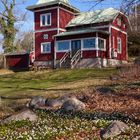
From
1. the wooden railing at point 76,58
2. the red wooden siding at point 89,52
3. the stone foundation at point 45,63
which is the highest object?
the red wooden siding at point 89,52

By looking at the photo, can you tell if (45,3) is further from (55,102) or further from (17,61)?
(55,102)

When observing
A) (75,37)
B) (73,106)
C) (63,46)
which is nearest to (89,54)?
(75,37)

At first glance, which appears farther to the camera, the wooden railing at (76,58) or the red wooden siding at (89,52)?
the red wooden siding at (89,52)

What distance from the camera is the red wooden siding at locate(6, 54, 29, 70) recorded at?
59.1 meters

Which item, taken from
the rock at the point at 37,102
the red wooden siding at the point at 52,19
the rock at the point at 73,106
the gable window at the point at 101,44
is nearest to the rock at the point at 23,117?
the rock at the point at 73,106

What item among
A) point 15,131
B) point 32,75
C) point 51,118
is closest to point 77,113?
point 51,118

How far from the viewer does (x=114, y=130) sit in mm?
10578

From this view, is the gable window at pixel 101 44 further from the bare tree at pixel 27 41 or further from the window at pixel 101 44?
the bare tree at pixel 27 41

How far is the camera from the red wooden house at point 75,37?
4516cm

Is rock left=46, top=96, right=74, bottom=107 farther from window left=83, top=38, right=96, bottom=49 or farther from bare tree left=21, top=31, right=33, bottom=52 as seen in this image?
bare tree left=21, top=31, right=33, bottom=52

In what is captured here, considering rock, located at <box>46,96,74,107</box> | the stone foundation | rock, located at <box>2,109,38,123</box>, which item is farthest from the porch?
rock, located at <box>2,109,38,123</box>

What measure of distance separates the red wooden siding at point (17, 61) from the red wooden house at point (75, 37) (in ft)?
24.6

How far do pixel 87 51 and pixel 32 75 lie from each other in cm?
816

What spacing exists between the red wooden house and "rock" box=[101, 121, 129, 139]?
33.3 meters
